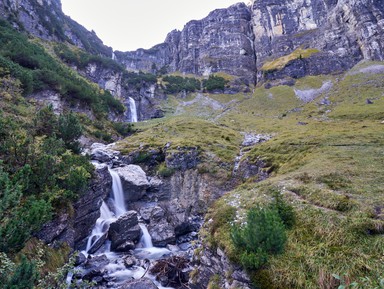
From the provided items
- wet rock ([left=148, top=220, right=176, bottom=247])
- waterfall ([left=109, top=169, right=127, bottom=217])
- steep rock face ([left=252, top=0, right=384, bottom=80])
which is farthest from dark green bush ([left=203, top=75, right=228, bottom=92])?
wet rock ([left=148, top=220, right=176, bottom=247])

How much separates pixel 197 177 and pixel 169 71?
109725 mm

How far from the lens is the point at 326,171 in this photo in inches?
638

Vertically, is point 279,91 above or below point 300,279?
above

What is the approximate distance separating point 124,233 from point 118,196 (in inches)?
314

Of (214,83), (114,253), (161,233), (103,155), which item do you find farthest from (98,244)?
(214,83)

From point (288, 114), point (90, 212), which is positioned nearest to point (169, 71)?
point (288, 114)

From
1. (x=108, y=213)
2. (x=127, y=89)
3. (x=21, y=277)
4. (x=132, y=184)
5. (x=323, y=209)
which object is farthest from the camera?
(x=127, y=89)

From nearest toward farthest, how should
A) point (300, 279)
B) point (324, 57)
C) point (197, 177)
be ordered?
1. point (300, 279)
2. point (197, 177)
3. point (324, 57)

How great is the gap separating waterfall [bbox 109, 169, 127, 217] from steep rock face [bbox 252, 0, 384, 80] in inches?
3283

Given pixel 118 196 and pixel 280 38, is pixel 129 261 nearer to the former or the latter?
pixel 118 196

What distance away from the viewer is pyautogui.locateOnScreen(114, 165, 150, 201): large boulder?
27.9 metres

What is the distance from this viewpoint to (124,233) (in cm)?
1969

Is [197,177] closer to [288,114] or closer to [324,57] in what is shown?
[288,114]

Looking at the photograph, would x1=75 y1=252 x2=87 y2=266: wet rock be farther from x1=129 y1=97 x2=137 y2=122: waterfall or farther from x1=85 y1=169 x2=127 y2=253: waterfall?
x1=129 y1=97 x2=137 y2=122: waterfall
